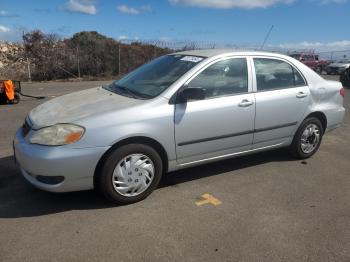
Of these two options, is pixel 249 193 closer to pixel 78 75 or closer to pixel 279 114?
pixel 279 114

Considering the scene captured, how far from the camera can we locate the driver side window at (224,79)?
468cm

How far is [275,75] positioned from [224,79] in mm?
885

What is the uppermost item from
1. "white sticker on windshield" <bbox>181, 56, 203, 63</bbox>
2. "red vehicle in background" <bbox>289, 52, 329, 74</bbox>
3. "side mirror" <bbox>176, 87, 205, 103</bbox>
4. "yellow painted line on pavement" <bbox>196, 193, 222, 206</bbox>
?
"red vehicle in background" <bbox>289, 52, 329, 74</bbox>

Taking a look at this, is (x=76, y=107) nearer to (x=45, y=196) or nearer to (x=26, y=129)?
(x=26, y=129)

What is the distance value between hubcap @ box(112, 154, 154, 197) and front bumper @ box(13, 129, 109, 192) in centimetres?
26

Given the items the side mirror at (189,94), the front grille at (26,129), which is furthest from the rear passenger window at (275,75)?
the front grille at (26,129)

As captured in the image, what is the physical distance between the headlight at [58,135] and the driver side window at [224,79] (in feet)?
4.58

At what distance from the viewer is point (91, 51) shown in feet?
80.3

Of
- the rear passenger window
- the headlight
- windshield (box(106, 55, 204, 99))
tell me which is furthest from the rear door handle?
the headlight

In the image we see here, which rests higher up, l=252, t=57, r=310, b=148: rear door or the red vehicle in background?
the red vehicle in background

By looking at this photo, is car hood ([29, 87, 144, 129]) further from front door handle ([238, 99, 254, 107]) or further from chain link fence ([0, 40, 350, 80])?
chain link fence ([0, 40, 350, 80])

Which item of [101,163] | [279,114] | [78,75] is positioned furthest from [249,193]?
[78,75]

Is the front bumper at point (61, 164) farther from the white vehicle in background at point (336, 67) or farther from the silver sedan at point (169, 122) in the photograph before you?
the white vehicle in background at point (336, 67)

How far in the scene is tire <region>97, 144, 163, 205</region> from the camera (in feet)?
13.3
